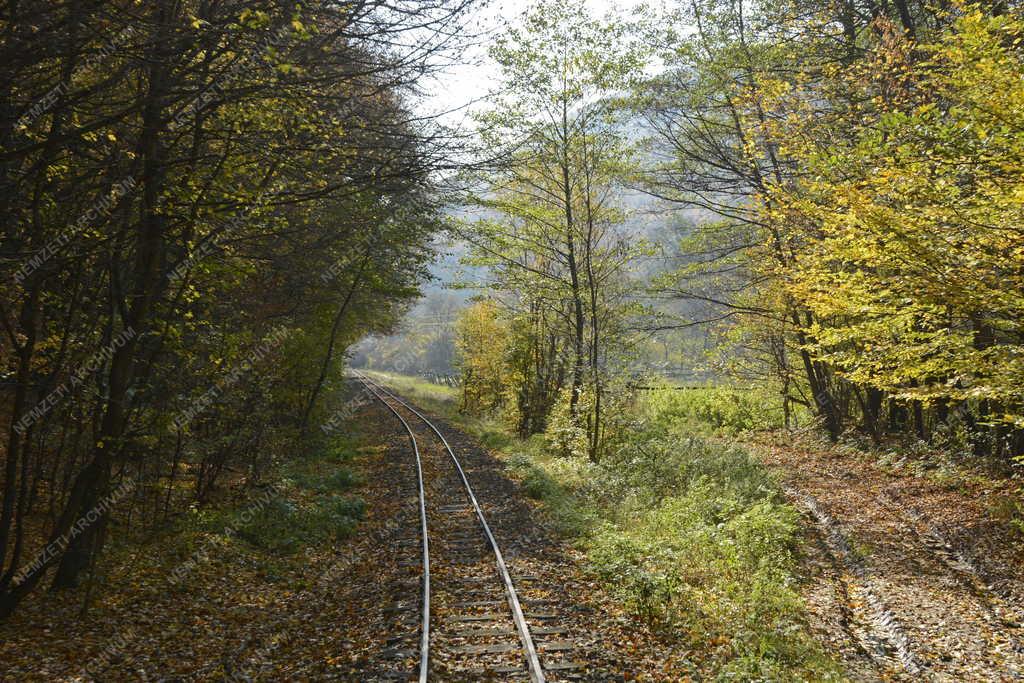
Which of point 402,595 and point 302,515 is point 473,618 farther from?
point 302,515

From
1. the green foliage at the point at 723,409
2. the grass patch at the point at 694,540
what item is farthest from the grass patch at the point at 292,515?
the green foliage at the point at 723,409

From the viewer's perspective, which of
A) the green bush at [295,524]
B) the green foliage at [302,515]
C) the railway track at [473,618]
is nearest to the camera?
the railway track at [473,618]

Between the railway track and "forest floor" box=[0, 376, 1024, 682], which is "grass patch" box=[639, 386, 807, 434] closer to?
"forest floor" box=[0, 376, 1024, 682]

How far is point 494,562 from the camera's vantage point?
936cm

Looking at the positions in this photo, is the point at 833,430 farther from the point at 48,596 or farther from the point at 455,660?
the point at 48,596

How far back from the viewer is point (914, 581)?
8922mm

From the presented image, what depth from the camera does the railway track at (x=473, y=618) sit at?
6203 millimetres

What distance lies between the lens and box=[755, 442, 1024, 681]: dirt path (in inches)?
279

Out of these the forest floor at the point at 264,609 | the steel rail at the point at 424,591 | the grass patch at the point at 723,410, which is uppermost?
the grass patch at the point at 723,410

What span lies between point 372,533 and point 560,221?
1092 cm

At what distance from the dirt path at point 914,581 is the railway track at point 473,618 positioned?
11.3 ft

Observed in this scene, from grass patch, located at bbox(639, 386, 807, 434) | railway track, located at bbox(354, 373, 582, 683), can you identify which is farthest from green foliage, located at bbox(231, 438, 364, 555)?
grass patch, located at bbox(639, 386, 807, 434)

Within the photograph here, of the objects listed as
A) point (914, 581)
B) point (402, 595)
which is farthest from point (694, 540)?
point (402, 595)

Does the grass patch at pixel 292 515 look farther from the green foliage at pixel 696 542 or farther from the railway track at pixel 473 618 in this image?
the green foliage at pixel 696 542
